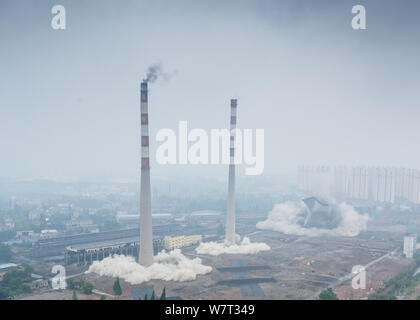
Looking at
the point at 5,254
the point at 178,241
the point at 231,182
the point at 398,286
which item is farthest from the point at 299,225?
the point at 5,254

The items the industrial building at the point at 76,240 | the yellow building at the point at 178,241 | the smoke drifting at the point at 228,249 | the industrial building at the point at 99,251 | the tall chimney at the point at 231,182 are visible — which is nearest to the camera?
the industrial building at the point at 99,251

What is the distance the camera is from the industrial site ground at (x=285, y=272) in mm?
13164

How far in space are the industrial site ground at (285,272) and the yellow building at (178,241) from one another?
0.68 metres

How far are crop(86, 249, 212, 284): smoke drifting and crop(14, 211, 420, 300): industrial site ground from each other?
30cm

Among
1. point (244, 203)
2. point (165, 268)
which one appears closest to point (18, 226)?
point (165, 268)

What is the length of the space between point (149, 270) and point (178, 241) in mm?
6125

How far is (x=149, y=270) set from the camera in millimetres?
15031

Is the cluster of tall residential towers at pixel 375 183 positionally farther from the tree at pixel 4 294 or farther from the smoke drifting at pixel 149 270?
the tree at pixel 4 294

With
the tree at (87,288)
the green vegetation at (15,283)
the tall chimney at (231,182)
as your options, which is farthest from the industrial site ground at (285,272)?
the tall chimney at (231,182)
